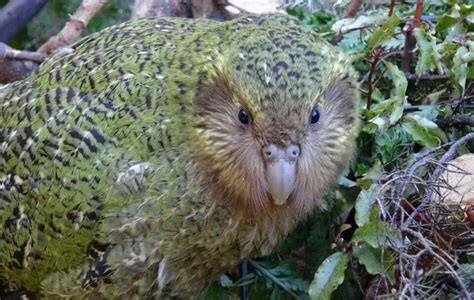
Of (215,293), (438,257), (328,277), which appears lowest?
(215,293)

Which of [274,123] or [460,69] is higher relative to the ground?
[274,123]

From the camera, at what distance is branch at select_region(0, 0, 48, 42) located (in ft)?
10.9

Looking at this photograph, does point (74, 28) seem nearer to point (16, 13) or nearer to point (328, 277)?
point (16, 13)

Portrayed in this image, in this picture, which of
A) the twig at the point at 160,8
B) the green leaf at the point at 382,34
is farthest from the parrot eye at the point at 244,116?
the twig at the point at 160,8

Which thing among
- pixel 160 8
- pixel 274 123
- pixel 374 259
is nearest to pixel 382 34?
pixel 274 123

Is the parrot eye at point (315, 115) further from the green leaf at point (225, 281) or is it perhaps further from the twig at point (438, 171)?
the green leaf at point (225, 281)

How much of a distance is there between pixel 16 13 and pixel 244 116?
66.3 inches

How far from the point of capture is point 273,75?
1921 millimetres

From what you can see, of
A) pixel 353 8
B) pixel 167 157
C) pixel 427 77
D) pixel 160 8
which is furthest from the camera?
pixel 160 8

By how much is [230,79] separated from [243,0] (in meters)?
0.98

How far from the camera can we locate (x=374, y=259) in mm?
1957

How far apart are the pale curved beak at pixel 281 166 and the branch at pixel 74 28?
52.8 inches

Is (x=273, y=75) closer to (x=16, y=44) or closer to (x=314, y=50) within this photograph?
(x=314, y=50)

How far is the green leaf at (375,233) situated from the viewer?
1.89 metres
